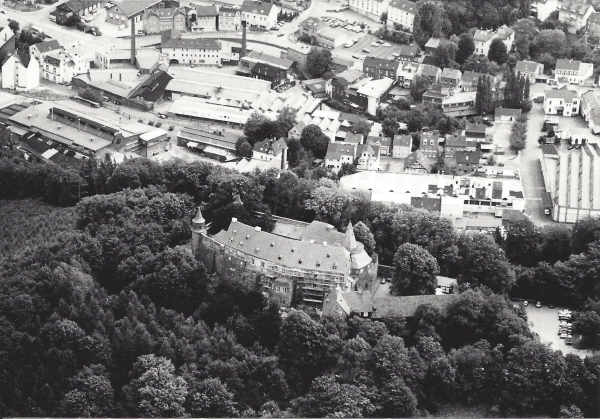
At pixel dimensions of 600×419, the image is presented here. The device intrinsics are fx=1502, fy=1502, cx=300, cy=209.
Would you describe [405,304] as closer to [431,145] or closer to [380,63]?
[431,145]

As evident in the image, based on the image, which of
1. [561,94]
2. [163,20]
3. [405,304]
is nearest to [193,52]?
[163,20]

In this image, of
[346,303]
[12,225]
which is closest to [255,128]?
[12,225]

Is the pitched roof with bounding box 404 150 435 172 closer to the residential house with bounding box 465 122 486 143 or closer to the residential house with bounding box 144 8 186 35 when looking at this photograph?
the residential house with bounding box 465 122 486 143

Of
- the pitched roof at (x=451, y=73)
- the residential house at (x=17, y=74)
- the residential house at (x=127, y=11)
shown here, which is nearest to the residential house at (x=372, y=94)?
the pitched roof at (x=451, y=73)

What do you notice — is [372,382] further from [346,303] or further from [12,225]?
[12,225]

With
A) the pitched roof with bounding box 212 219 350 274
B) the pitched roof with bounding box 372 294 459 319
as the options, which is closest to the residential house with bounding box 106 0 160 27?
the pitched roof with bounding box 212 219 350 274

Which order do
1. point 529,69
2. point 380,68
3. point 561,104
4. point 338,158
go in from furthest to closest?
point 529,69, point 380,68, point 561,104, point 338,158

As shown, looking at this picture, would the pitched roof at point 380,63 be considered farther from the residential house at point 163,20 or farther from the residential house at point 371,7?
the residential house at point 163,20
